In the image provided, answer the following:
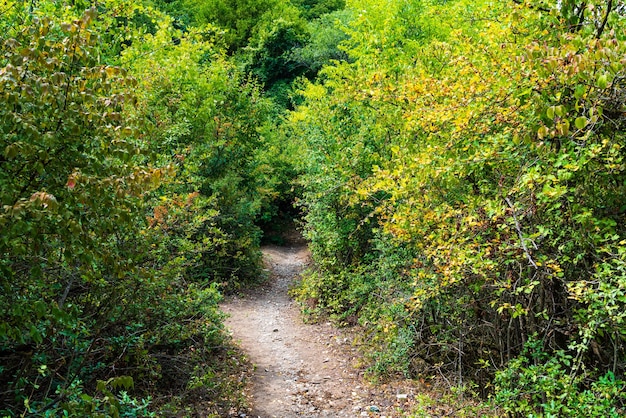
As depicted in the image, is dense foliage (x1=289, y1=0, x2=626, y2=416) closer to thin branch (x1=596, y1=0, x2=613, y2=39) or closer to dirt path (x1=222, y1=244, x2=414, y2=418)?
thin branch (x1=596, y1=0, x2=613, y2=39)

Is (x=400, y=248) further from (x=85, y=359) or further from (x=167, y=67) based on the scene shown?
(x=167, y=67)

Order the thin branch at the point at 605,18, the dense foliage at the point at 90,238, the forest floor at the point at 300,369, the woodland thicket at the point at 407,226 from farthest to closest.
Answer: the forest floor at the point at 300,369 → the thin branch at the point at 605,18 → the woodland thicket at the point at 407,226 → the dense foliage at the point at 90,238

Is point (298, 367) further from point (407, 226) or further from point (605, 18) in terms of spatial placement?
point (605, 18)

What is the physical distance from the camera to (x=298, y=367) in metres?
8.78

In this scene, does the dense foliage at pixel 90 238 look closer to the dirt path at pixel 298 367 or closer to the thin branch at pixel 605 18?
the dirt path at pixel 298 367

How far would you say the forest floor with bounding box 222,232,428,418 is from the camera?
698 cm

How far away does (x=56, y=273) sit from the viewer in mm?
4391

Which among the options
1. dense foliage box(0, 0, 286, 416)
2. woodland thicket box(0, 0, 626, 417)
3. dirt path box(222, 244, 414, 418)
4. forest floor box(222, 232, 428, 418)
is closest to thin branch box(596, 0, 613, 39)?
woodland thicket box(0, 0, 626, 417)

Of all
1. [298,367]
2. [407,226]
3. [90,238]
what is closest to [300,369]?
[298,367]

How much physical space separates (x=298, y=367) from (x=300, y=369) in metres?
0.11

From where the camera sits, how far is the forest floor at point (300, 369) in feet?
22.9

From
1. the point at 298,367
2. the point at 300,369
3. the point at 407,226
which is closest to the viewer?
the point at 407,226

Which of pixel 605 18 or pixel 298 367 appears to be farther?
pixel 298 367

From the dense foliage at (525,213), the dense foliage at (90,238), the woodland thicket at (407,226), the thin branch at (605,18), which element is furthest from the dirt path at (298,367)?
the thin branch at (605,18)
